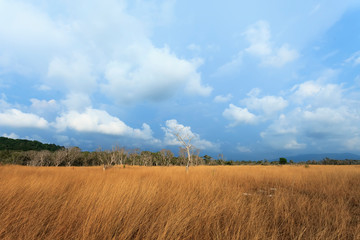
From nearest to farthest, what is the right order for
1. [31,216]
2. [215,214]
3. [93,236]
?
1. [93,236]
2. [31,216]
3. [215,214]

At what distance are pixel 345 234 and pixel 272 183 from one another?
16.8ft

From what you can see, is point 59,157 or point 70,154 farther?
point 70,154

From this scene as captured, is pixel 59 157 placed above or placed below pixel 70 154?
below

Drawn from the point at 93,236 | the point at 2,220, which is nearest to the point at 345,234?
the point at 93,236

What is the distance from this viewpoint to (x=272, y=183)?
705 cm

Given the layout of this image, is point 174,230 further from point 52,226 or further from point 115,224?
point 52,226

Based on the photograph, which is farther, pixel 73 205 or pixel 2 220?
pixel 73 205

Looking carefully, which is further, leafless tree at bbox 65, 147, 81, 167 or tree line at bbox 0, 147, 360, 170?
leafless tree at bbox 65, 147, 81, 167

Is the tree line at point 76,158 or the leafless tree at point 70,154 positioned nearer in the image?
the tree line at point 76,158

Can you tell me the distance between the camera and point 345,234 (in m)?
2.36

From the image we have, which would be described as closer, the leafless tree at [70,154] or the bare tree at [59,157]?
the bare tree at [59,157]

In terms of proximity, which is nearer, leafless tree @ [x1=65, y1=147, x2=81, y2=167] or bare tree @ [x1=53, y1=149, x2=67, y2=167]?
bare tree @ [x1=53, y1=149, x2=67, y2=167]

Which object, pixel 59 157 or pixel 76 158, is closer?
pixel 59 157

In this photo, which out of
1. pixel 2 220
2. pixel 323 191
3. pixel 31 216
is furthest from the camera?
pixel 323 191
